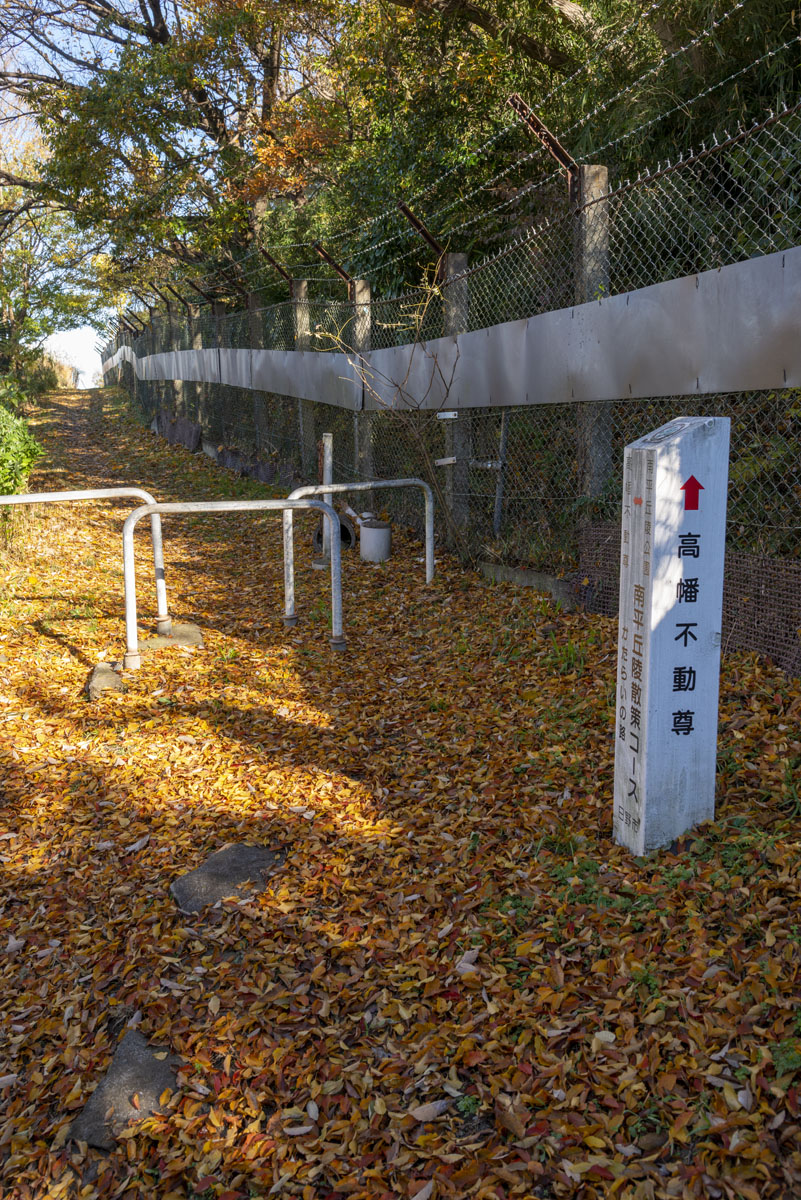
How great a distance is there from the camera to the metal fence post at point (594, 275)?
5.50 meters

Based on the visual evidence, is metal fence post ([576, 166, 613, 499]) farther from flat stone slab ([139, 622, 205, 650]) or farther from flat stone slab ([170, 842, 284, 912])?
flat stone slab ([170, 842, 284, 912])

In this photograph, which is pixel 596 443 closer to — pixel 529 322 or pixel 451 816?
pixel 529 322

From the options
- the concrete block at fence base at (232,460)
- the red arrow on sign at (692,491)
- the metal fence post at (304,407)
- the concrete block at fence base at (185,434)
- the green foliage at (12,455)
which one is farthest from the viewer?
the concrete block at fence base at (185,434)

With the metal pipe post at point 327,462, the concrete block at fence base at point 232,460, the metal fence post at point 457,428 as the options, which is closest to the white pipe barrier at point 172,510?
the metal fence post at point 457,428

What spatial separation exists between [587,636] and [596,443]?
1.27 m

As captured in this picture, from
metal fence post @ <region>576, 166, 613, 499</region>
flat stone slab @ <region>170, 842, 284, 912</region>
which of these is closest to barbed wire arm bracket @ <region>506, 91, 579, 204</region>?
metal fence post @ <region>576, 166, 613, 499</region>

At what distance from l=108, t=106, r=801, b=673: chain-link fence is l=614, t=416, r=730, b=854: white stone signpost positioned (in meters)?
1.25

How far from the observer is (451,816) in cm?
391

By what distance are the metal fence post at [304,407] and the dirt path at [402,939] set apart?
5.73m

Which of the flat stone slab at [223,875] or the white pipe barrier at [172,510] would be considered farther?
the white pipe barrier at [172,510]

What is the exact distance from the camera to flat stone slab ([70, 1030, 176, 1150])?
8.26ft

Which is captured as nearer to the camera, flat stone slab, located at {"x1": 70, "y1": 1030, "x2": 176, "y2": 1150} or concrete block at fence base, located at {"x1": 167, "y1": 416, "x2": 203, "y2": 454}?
flat stone slab, located at {"x1": 70, "y1": 1030, "x2": 176, "y2": 1150}

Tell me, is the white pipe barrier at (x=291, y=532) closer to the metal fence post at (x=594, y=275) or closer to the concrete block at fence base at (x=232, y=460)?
the metal fence post at (x=594, y=275)

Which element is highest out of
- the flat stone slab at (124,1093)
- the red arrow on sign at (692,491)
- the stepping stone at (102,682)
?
the red arrow on sign at (692,491)
